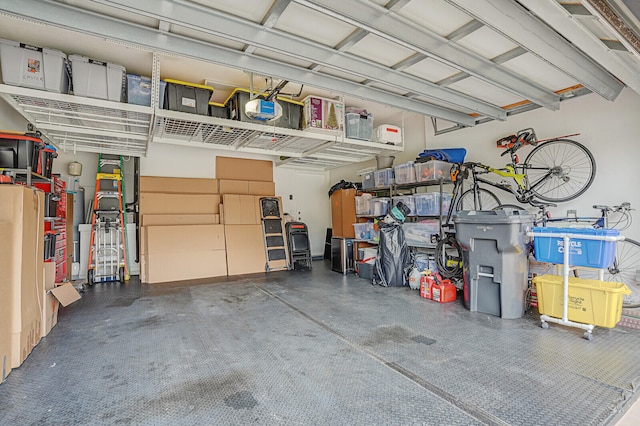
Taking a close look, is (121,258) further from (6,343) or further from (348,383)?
(348,383)

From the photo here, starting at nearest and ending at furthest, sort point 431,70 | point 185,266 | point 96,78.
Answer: point 431,70 < point 96,78 < point 185,266

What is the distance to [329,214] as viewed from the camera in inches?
314

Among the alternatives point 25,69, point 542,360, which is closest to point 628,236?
point 542,360

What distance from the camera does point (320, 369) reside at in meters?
2.18

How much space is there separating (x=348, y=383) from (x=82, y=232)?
549 centimetres

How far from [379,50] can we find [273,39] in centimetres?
95

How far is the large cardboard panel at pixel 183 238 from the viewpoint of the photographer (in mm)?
5355

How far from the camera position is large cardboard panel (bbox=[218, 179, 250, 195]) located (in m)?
6.39

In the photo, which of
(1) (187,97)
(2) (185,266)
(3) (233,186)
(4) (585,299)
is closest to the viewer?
(4) (585,299)

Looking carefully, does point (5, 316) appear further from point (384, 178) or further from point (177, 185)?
point (384, 178)

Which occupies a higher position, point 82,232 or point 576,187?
point 576,187

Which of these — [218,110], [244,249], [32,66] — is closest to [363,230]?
[244,249]

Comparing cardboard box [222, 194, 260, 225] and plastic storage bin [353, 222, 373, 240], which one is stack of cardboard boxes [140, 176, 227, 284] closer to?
cardboard box [222, 194, 260, 225]

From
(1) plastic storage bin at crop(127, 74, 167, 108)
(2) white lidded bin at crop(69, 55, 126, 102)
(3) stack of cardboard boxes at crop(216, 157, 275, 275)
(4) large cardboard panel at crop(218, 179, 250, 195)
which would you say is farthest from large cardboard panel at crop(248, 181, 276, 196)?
(2) white lidded bin at crop(69, 55, 126, 102)
